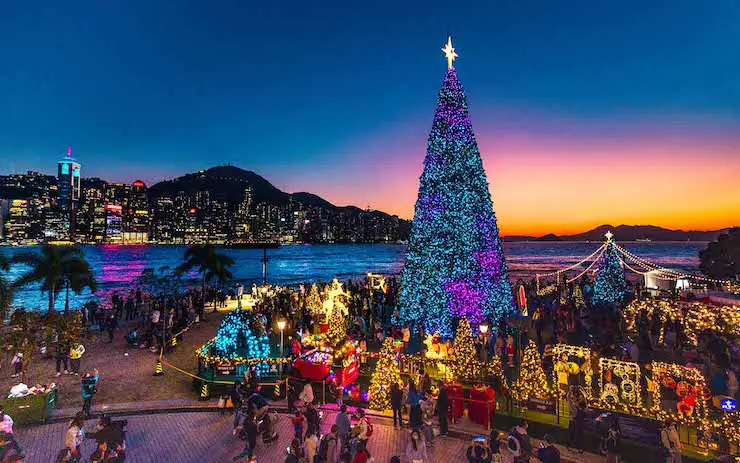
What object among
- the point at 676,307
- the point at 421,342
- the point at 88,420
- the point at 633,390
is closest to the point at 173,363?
the point at 88,420

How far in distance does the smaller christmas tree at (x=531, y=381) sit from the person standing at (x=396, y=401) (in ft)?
10.5

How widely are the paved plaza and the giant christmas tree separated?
7.30 metres

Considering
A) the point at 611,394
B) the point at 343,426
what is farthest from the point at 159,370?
the point at 611,394

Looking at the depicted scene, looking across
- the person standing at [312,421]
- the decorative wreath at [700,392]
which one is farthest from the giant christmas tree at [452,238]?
the person standing at [312,421]

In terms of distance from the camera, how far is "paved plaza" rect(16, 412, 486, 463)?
9.60 meters

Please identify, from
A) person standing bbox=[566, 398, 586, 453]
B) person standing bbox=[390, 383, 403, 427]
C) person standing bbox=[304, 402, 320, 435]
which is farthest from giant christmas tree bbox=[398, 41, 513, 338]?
person standing bbox=[304, 402, 320, 435]

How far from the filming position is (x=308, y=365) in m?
14.1

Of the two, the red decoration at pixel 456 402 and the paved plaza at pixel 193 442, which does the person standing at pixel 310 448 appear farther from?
the red decoration at pixel 456 402

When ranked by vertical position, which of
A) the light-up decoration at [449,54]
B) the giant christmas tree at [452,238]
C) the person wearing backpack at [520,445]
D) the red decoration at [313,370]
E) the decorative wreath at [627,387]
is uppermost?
the light-up decoration at [449,54]

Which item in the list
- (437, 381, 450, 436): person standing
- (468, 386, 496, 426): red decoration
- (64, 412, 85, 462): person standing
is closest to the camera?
(64, 412, 85, 462): person standing

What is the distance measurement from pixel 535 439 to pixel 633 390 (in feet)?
8.86

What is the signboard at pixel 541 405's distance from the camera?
37.3 feet

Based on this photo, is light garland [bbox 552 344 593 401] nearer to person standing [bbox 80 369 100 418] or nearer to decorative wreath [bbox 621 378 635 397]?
decorative wreath [bbox 621 378 635 397]

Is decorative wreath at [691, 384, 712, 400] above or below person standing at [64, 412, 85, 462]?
above
